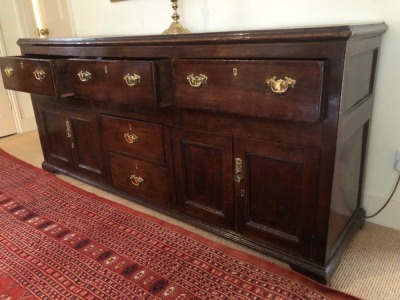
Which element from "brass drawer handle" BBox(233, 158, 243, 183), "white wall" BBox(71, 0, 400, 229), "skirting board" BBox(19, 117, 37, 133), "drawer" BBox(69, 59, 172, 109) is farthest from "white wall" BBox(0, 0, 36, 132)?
"brass drawer handle" BBox(233, 158, 243, 183)

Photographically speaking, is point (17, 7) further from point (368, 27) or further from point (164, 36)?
point (368, 27)

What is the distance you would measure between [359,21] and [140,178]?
1.16 meters

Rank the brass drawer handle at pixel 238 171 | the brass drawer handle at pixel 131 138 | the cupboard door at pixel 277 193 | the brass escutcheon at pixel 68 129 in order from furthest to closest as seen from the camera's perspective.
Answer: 1. the brass escutcheon at pixel 68 129
2. the brass drawer handle at pixel 131 138
3. the brass drawer handle at pixel 238 171
4. the cupboard door at pixel 277 193

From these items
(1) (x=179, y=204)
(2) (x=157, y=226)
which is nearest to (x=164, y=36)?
(1) (x=179, y=204)

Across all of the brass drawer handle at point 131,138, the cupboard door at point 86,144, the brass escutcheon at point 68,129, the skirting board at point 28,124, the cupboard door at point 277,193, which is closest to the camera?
the cupboard door at point 277,193

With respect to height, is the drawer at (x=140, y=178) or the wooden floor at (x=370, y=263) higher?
the drawer at (x=140, y=178)

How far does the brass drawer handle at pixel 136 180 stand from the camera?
162cm

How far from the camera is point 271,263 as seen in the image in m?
1.27

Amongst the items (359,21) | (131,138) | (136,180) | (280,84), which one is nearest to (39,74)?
(131,138)

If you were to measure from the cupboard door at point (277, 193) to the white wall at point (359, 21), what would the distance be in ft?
1.72

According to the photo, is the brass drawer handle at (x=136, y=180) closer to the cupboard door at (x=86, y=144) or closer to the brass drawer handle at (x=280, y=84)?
the cupboard door at (x=86, y=144)

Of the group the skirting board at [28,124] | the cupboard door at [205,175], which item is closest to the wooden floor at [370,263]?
the cupboard door at [205,175]

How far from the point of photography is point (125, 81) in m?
1.32

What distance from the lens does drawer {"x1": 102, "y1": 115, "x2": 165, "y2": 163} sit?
147 cm
